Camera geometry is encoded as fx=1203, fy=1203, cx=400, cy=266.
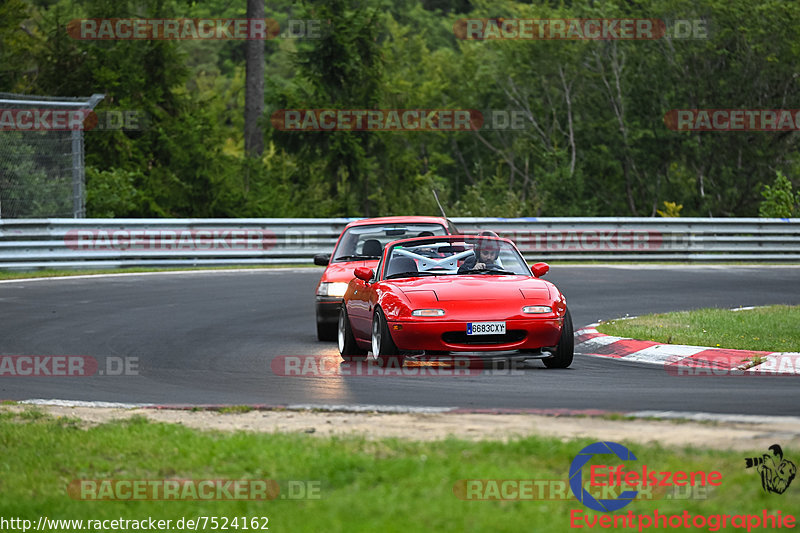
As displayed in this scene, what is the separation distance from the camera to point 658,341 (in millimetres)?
12711

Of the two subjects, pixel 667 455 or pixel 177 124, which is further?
pixel 177 124

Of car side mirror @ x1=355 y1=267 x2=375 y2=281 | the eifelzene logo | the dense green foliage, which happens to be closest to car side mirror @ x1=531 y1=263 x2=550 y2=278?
car side mirror @ x1=355 y1=267 x2=375 y2=281

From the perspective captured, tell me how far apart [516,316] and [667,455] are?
466cm

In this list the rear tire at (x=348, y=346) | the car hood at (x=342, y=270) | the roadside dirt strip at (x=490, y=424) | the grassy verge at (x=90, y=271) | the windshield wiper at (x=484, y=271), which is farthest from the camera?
the grassy verge at (x=90, y=271)

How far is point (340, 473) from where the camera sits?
6.32 metres

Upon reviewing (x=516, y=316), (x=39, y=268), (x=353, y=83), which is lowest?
(x=39, y=268)

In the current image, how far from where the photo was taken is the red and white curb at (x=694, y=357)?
10.9 metres

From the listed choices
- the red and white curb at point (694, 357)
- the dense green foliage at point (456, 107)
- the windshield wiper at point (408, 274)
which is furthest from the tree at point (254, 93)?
the windshield wiper at point (408, 274)

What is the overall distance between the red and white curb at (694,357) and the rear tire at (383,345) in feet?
8.02

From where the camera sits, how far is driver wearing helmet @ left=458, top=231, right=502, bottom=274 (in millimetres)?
12273

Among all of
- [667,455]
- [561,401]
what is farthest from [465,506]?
[561,401]

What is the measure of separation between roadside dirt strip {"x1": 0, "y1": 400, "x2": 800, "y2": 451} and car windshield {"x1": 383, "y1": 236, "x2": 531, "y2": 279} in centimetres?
373

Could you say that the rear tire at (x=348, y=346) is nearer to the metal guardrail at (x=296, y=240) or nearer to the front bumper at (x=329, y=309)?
the front bumper at (x=329, y=309)

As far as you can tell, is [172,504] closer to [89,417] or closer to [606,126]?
[89,417]
